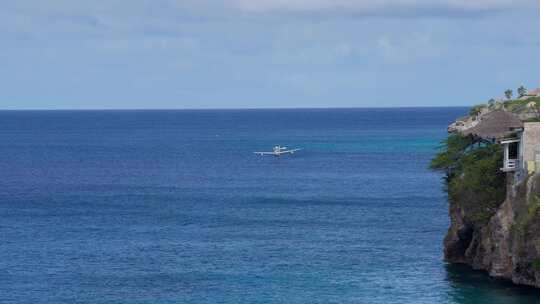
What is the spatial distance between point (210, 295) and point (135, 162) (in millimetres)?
98726

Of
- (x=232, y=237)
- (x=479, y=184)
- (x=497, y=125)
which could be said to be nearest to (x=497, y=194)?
(x=479, y=184)

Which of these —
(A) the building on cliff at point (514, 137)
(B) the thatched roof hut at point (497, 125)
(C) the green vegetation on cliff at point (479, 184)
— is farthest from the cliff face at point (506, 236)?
(B) the thatched roof hut at point (497, 125)

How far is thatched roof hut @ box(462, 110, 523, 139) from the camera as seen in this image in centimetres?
6412

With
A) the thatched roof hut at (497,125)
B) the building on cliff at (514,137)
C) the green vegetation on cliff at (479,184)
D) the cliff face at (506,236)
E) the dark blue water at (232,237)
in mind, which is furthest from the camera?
the green vegetation on cliff at (479,184)

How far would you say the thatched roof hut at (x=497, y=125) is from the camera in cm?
6412

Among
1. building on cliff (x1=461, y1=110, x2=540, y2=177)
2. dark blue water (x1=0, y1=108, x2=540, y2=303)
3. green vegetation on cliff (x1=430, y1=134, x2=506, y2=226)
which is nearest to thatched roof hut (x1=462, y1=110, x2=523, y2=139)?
building on cliff (x1=461, y1=110, x2=540, y2=177)

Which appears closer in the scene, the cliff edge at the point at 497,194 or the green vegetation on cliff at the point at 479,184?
the cliff edge at the point at 497,194

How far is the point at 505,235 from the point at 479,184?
18.2 feet

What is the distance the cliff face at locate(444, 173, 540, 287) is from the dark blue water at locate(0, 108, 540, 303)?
1.16m

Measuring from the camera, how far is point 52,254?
74.6 m

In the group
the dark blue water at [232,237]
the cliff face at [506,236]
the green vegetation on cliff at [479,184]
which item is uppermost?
the green vegetation on cliff at [479,184]

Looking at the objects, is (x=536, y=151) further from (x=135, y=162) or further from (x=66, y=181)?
(x=135, y=162)

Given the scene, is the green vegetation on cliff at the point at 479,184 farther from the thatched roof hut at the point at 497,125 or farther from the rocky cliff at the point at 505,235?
the thatched roof hut at the point at 497,125

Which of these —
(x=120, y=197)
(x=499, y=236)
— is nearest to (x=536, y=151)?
(x=499, y=236)
